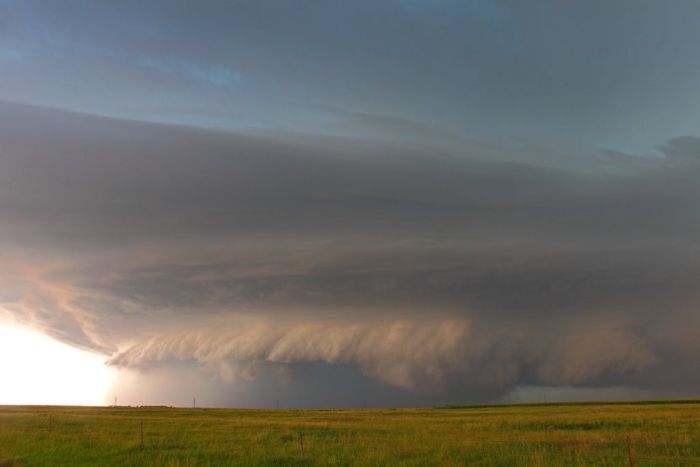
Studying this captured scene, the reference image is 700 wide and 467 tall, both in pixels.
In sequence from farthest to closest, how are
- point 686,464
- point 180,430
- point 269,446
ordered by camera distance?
point 180,430 < point 269,446 < point 686,464

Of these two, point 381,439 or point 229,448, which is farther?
point 381,439

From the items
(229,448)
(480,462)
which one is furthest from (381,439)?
(480,462)

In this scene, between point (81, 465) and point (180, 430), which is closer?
point (81, 465)

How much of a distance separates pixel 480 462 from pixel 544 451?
21.4 ft

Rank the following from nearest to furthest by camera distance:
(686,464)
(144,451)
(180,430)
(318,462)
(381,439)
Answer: (686,464), (318,462), (144,451), (381,439), (180,430)

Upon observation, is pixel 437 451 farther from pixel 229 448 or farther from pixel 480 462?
pixel 229 448

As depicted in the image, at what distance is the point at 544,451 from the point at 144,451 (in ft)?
79.9

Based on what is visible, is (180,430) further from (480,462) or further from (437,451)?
(480,462)

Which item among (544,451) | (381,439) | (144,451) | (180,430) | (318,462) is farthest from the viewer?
(180,430)

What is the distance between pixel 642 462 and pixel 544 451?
627 centimetres

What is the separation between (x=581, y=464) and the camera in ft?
96.4

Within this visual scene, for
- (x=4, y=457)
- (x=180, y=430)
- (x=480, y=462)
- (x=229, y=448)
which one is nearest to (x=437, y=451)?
(x=480, y=462)

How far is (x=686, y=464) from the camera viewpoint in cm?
2914

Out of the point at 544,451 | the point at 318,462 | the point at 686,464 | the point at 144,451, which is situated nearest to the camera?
the point at 686,464
